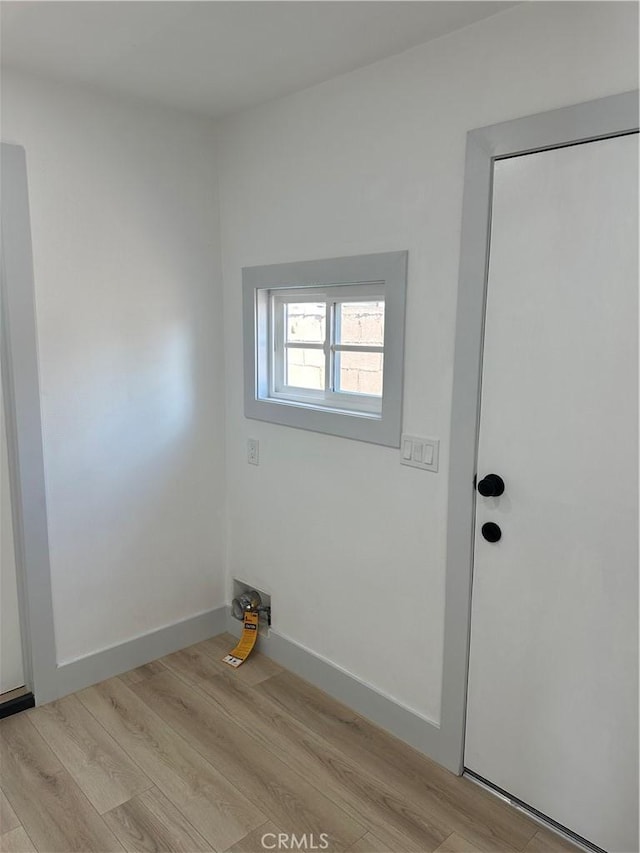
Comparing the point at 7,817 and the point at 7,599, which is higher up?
the point at 7,599

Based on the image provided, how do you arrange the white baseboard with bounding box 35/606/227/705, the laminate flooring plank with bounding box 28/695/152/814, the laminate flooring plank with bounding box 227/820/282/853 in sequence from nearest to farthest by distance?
the laminate flooring plank with bounding box 227/820/282/853
the laminate flooring plank with bounding box 28/695/152/814
the white baseboard with bounding box 35/606/227/705

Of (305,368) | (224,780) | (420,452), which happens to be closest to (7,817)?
(224,780)

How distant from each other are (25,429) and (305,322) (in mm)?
1156

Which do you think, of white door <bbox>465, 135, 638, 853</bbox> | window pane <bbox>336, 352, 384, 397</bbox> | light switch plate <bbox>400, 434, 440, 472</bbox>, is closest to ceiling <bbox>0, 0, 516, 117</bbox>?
white door <bbox>465, 135, 638, 853</bbox>

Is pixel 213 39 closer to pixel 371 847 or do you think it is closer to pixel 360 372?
pixel 360 372

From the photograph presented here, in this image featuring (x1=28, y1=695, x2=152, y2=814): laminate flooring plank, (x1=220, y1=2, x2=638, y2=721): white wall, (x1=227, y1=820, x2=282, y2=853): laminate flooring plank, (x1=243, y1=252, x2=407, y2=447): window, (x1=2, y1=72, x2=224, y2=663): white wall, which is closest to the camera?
(x1=220, y1=2, x2=638, y2=721): white wall

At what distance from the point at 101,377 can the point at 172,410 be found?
0.36 m

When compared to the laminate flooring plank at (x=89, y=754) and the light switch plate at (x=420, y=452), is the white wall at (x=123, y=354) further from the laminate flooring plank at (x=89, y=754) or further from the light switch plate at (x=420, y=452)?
the light switch plate at (x=420, y=452)

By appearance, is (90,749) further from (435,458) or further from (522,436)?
(522,436)

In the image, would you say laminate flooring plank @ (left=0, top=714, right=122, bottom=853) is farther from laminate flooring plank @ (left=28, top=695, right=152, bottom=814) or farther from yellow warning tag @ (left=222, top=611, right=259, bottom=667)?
yellow warning tag @ (left=222, top=611, right=259, bottom=667)

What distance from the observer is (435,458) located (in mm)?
2033

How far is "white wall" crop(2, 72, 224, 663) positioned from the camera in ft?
7.50

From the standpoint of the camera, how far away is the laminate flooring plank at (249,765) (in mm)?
1890

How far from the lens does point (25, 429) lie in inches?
89.5
